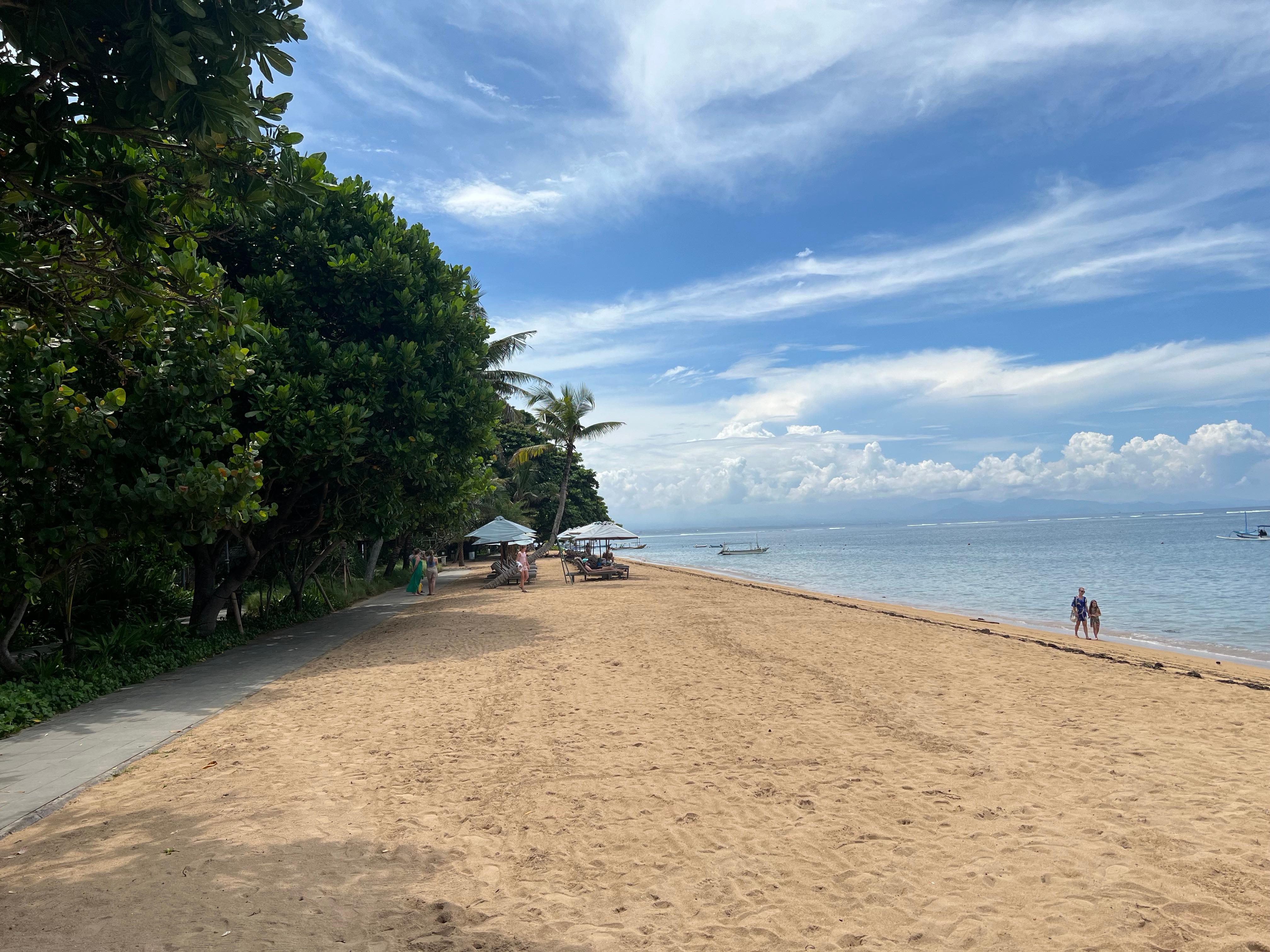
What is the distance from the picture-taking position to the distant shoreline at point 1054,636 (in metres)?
13.9

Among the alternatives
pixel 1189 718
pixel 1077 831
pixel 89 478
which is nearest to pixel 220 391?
pixel 89 478

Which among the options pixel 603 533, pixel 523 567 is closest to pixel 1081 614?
pixel 523 567

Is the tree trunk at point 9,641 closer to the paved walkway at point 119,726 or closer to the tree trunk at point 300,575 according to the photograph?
the paved walkway at point 119,726

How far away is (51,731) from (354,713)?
2.81m

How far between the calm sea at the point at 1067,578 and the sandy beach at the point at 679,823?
38.3 ft

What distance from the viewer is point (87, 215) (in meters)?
4.52

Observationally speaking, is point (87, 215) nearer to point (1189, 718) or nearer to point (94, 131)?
point (94, 131)

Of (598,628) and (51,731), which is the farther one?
(598,628)

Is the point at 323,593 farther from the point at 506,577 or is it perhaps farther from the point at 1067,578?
the point at 1067,578

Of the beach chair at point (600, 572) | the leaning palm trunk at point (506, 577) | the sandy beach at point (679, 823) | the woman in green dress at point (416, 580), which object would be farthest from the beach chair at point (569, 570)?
the sandy beach at point (679, 823)

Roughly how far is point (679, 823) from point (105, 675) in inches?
322

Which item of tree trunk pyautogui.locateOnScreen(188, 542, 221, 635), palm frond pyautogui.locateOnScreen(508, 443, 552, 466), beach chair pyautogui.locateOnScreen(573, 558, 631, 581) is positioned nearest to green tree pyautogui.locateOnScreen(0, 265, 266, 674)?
tree trunk pyautogui.locateOnScreen(188, 542, 221, 635)

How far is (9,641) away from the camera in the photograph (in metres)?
9.16

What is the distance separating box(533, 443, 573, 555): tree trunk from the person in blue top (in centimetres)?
2299
